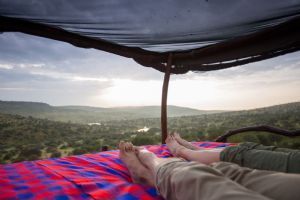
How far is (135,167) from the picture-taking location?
1333 millimetres

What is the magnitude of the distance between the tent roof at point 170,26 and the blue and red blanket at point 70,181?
4.21 ft

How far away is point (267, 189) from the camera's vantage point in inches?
26.2

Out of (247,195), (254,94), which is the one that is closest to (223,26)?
(247,195)

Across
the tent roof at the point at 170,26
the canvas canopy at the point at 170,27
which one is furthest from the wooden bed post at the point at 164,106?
the tent roof at the point at 170,26

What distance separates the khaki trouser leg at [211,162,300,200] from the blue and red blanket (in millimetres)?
395

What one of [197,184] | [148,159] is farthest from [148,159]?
[197,184]

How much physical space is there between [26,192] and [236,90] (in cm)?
1495

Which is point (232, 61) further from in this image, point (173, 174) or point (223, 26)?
point (173, 174)

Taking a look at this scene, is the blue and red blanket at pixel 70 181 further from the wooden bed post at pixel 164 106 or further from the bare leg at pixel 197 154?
the wooden bed post at pixel 164 106

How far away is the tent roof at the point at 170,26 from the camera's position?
1.75 m

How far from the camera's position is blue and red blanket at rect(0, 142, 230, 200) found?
95 cm

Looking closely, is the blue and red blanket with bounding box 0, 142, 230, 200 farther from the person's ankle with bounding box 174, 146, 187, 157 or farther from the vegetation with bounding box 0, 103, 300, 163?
the vegetation with bounding box 0, 103, 300, 163

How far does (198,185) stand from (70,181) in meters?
0.74

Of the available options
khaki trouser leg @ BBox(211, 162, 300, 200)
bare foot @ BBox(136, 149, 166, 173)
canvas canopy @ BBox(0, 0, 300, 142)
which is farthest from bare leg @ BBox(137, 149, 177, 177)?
canvas canopy @ BBox(0, 0, 300, 142)
